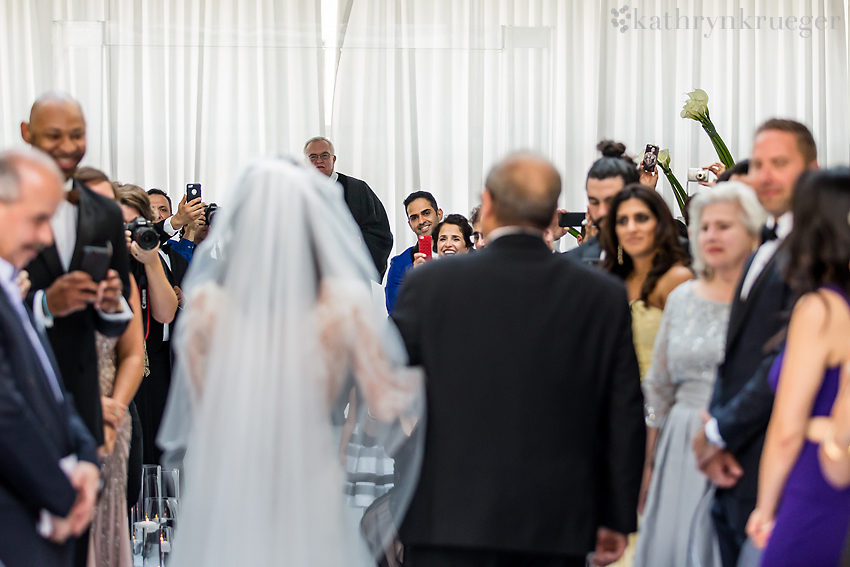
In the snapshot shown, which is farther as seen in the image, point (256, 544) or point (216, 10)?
point (216, 10)

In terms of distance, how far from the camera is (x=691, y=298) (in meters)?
2.83

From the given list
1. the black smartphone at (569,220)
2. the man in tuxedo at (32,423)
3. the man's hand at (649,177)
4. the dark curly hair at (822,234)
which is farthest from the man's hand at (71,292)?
the man's hand at (649,177)

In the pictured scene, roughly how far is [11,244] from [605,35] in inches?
227

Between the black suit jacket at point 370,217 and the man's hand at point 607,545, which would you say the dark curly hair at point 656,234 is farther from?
the black suit jacket at point 370,217

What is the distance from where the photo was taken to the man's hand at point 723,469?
234 centimetres

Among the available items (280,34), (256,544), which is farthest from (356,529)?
(280,34)

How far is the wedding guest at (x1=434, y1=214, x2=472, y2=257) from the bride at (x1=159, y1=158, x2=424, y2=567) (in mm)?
2762

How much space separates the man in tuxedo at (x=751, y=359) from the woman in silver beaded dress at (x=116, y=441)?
166cm

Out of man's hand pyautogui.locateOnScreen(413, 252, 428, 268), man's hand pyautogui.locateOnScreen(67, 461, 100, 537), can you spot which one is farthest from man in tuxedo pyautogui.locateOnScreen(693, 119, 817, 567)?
man's hand pyautogui.locateOnScreen(413, 252, 428, 268)

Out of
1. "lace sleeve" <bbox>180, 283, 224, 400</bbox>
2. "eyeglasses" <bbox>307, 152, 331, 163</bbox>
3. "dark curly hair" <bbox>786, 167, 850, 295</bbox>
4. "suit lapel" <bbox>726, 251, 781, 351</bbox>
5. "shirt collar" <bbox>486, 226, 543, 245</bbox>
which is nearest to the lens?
"dark curly hair" <bbox>786, 167, 850, 295</bbox>

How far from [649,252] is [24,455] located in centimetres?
209

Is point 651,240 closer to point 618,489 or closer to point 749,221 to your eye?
point 749,221

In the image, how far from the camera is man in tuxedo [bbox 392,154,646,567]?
6.89 feet

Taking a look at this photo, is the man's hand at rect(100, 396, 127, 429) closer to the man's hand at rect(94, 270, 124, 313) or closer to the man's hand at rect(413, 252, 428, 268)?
the man's hand at rect(94, 270, 124, 313)
